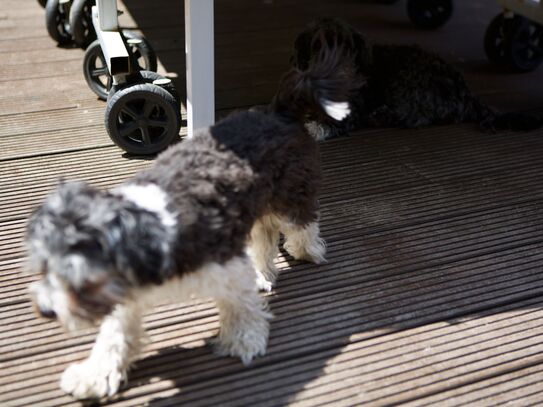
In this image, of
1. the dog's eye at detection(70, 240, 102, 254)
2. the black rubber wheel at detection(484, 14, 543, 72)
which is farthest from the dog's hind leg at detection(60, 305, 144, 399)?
the black rubber wheel at detection(484, 14, 543, 72)

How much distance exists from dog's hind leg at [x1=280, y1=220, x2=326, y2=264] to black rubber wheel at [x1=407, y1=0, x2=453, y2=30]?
3.99 metres

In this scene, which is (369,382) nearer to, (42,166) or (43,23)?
(42,166)

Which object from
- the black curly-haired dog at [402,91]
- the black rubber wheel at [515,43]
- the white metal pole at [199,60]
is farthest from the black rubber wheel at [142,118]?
the black rubber wheel at [515,43]

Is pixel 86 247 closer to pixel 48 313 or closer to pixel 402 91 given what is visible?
pixel 48 313

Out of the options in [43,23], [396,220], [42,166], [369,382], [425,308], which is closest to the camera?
[369,382]

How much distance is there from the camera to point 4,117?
4.69 meters

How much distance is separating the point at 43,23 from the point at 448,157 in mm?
4153

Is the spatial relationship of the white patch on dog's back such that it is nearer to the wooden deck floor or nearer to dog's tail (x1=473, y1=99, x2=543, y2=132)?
the wooden deck floor

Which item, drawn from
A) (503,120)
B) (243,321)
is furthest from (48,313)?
(503,120)

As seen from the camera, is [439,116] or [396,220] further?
[439,116]

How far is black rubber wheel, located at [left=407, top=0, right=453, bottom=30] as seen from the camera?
663cm

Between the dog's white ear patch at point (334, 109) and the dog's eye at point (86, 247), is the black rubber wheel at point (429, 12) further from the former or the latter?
the dog's eye at point (86, 247)

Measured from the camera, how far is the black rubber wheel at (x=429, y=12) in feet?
21.8

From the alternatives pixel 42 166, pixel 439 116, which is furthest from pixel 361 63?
pixel 42 166
